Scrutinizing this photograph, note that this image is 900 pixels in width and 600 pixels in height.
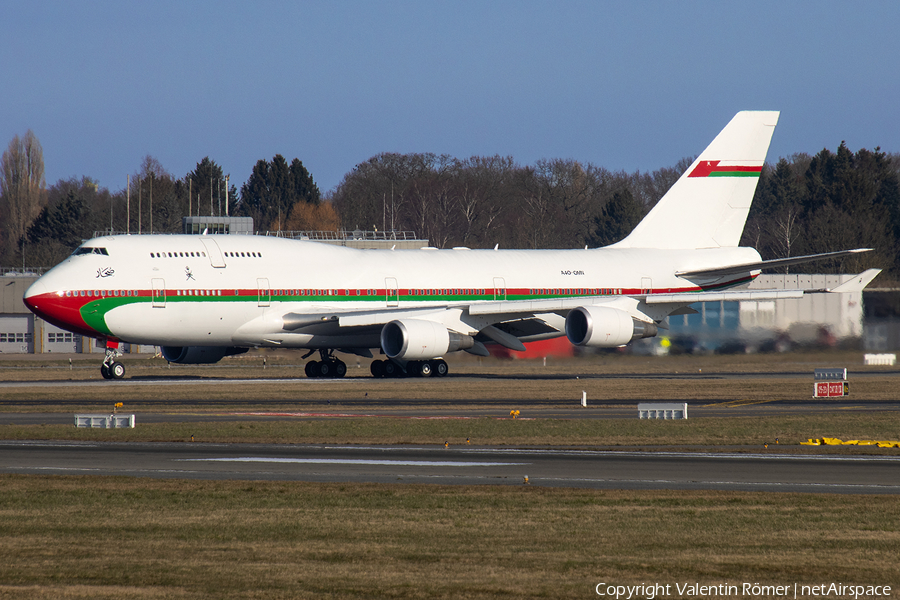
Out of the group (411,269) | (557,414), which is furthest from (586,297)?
(557,414)

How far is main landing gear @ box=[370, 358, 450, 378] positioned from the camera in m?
46.1

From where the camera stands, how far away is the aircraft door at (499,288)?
47844 mm

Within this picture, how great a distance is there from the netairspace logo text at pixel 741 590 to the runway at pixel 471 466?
655 centimetres

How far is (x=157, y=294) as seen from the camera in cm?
4203

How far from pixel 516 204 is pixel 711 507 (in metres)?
125

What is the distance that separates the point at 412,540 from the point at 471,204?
12225 centimetres

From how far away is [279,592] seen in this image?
10.8 m

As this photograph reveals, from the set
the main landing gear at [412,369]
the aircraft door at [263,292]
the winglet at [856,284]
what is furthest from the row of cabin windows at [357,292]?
the winglet at [856,284]

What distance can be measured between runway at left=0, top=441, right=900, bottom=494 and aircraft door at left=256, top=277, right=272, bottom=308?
19.7 m

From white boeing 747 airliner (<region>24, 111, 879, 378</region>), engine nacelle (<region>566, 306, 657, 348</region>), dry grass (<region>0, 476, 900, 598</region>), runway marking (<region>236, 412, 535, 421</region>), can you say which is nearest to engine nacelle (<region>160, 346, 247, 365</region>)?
white boeing 747 airliner (<region>24, 111, 879, 378</region>)

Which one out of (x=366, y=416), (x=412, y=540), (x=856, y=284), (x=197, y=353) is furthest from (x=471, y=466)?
(x=856, y=284)

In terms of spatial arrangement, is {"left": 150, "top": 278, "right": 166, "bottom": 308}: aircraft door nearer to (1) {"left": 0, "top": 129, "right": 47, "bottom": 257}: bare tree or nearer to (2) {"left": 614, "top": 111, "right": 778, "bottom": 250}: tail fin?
(2) {"left": 614, "top": 111, "right": 778, "bottom": 250}: tail fin

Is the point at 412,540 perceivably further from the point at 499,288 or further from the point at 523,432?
the point at 499,288

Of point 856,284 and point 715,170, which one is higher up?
point 715,170
